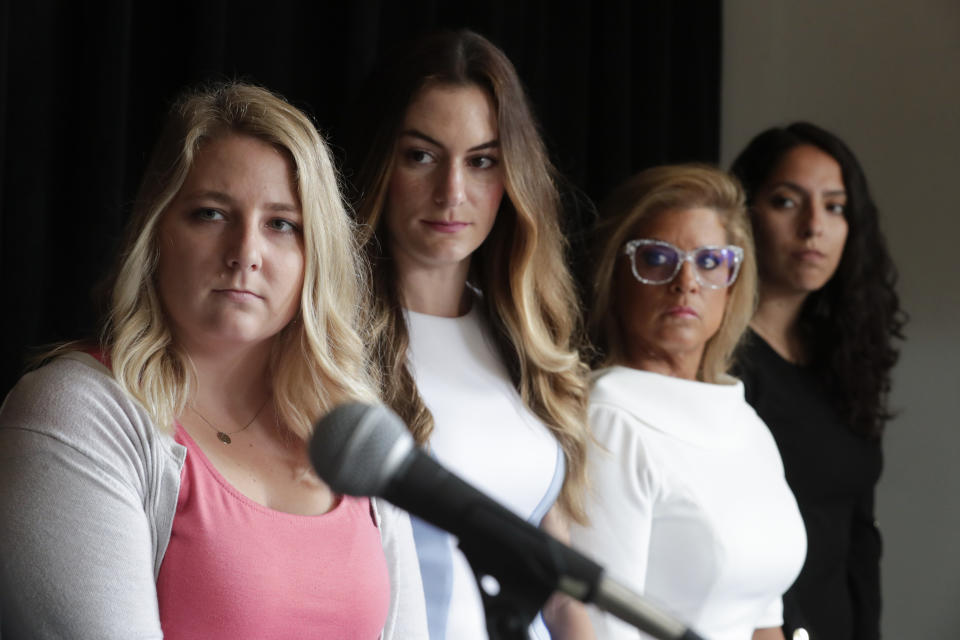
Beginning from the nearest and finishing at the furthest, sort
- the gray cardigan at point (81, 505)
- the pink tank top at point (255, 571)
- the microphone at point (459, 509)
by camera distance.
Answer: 1. the microphone at point (459, 509)
2. the gray cardigan at point (81, 505)
3. the pink tank top at point (255, 571)

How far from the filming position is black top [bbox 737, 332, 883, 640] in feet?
8.72

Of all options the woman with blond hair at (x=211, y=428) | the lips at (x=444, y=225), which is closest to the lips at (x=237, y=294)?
the woman with blond hair at (x=211, y=428)

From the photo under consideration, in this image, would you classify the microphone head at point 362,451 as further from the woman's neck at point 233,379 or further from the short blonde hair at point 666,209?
the short blonde hair at point 666,209

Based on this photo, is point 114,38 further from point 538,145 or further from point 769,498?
point 769,498

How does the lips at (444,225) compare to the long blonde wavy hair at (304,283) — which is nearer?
the long blonde wavy hair at (304,283)

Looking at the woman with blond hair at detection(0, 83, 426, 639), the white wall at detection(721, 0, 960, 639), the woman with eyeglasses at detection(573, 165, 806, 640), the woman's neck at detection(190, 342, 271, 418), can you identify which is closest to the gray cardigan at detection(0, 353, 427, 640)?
the woman with blond hair at detection(0, 83, 426, 639)

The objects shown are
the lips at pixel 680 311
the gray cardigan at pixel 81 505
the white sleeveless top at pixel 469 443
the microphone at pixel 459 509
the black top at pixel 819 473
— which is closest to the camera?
the microphone at pixel 459 509

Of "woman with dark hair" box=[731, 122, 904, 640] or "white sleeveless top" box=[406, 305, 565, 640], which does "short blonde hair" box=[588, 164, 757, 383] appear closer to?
"woman with dark hair" box=[731, 122, 904, 640]

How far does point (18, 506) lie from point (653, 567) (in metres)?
1.22

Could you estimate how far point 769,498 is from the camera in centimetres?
225

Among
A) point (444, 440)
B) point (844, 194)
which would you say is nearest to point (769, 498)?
point (444, 440)

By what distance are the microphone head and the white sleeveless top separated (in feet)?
3.23

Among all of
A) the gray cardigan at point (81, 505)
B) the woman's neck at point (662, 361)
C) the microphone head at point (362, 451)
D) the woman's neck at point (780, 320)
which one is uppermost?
the microphone head at point (362, 451)

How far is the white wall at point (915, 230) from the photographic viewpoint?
375 centimetres
